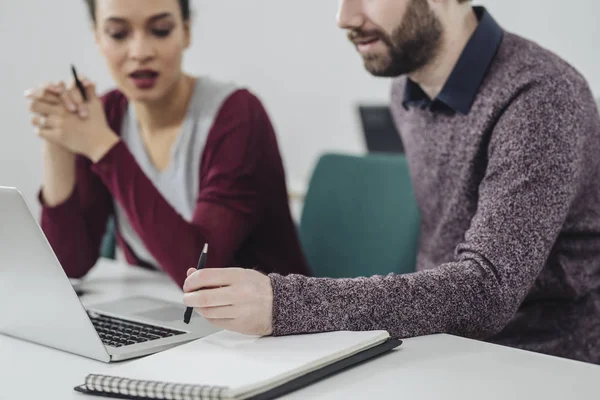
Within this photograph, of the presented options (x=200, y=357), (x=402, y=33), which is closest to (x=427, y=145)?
(x=402, y=33)

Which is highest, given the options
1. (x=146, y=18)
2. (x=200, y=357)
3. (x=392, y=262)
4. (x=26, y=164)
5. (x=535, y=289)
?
(x=146, y=18)

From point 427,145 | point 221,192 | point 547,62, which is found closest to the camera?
point 547,62

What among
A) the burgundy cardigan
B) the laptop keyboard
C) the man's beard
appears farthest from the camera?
the burgundy cardigan

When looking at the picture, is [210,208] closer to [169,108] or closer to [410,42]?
[169,108]

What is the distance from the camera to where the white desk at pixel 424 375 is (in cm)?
Result: 75

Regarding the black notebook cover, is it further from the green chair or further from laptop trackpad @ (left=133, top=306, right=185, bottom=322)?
the green chair

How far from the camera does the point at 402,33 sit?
120 centimetres

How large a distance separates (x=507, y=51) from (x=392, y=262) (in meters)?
0.52

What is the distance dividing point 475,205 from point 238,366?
0.58 metres

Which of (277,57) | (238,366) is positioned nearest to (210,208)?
(238,366)

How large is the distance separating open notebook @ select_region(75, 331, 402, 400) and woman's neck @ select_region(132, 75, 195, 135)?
0.77 m

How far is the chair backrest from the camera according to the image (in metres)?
1.50

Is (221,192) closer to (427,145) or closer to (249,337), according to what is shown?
(427,145)

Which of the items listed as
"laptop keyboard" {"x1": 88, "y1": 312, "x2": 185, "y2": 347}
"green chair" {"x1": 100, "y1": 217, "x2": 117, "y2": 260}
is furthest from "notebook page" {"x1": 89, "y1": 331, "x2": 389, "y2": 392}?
"green chair" {"x1": 100, "y1": 217, "x2": 117, "y2": 260}
